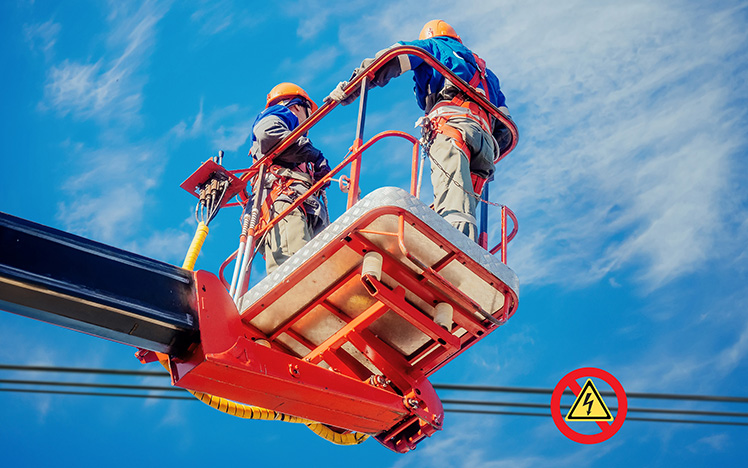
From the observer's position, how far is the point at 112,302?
578 cm

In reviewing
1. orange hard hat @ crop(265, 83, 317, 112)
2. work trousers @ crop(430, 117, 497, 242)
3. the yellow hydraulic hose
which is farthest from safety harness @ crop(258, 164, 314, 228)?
the yellow hydraulic hose

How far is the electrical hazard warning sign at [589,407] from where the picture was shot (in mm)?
8594

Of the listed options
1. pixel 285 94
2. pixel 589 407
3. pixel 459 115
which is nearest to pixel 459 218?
pixel 459 115

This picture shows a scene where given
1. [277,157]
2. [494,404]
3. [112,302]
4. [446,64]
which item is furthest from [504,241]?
[112,302]

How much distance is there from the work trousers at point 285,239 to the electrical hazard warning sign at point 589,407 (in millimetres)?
2883

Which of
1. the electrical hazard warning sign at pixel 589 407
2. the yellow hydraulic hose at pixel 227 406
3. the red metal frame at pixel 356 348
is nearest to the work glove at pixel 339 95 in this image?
the red metal frame at pixel 356 348

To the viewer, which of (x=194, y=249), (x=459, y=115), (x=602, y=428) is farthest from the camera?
(x=459, y=115)

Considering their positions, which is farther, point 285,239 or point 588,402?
point 285,239

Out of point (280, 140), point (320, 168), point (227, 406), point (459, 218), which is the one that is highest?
point (320, 168)

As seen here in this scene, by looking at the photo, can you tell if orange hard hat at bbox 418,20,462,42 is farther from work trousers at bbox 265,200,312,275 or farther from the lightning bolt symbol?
the lightning bolt symbol

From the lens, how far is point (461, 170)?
8.12 metres

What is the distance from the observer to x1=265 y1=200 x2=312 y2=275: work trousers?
9148mm

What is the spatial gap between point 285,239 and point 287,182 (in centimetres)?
81

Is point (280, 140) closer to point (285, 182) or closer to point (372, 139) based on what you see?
point (285, 182)
